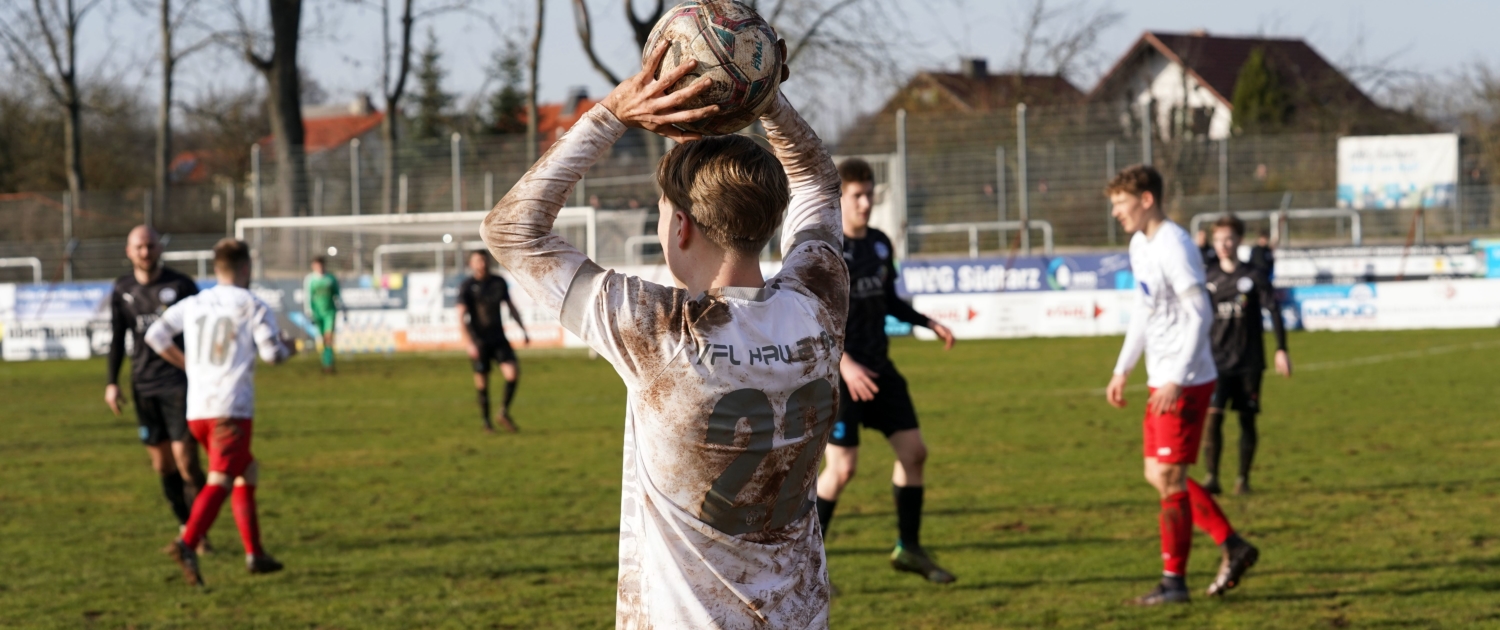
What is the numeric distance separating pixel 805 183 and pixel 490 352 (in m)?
11.4

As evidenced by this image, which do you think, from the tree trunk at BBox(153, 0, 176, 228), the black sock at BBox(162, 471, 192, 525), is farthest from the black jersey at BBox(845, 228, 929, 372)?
the tree trunk at BBox(153, 0, 176, 228)

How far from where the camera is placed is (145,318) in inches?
A: 320

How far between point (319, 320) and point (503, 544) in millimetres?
14981

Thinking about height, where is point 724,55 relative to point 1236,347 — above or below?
above

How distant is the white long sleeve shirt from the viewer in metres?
5.95

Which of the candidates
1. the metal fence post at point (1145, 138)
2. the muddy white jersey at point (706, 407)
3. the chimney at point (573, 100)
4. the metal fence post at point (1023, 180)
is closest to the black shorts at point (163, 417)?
the muddy white jersey at point (706, 407)

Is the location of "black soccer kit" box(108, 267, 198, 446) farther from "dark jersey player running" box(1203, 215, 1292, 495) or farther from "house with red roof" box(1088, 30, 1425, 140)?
"house with red roof" box(1088, 30, 1425, 140)

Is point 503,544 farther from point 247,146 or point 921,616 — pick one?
point 247,146

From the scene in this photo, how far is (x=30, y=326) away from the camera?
25.2 meters

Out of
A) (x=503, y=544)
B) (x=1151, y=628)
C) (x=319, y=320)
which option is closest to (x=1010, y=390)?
(x=503, y=544)

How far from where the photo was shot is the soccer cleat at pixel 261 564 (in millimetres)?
6988

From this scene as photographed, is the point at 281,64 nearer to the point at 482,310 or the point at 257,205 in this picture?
the point at 257,205

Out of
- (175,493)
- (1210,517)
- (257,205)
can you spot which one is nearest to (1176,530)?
(1210,517)

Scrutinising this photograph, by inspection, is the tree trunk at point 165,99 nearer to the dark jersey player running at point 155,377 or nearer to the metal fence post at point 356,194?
the metal fence post at point 356,194
